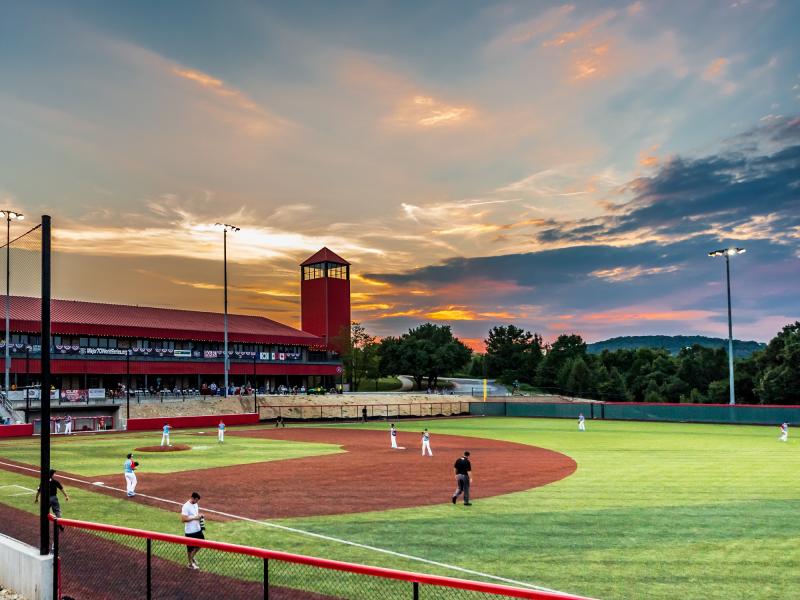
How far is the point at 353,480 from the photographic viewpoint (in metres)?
27.2

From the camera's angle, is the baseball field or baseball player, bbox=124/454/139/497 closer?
the baseball field

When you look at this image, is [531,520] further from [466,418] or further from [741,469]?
[466,418]

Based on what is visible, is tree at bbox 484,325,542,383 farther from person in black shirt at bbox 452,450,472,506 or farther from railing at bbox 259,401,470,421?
person in black shirt at bbox 452,450,472,506

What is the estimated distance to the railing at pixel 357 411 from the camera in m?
70.1

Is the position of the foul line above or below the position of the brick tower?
below

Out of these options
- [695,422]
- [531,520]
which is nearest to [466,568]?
[531,520]

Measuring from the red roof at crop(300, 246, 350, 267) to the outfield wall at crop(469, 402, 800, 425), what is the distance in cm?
3467

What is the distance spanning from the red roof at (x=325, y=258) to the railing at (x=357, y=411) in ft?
96.3

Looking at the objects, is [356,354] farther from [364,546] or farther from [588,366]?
[364,546]

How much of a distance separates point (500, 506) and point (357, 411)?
54674 mm

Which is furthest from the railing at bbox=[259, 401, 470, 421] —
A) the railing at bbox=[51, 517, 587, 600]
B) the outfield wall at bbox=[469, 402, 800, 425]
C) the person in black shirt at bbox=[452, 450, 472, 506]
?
the railing at bbox=[51, 517, 587, 600]

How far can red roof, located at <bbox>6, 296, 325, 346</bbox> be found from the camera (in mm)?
70938

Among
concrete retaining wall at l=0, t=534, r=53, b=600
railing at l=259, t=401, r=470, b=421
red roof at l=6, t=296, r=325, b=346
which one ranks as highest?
red roof at l=6, t=296, r=325, b=346

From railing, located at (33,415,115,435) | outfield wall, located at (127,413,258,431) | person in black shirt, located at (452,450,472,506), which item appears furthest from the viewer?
outfield wall, located at (127,413,258,431)
